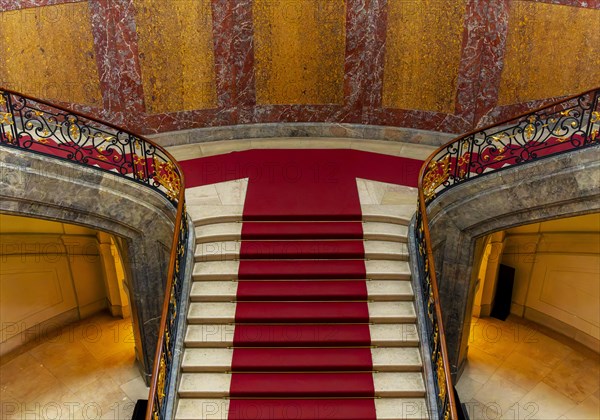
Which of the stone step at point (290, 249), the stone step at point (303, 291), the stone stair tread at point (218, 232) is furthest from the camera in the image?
the stone stair tread at point (218, 232)

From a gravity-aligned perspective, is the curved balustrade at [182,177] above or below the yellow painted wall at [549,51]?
below

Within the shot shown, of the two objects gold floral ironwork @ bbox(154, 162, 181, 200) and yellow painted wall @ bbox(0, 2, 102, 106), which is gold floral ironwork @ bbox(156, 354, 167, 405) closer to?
gold floral ironwork @ bbox(154, 162, 181, 200)

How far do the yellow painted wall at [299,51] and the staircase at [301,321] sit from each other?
2855mm

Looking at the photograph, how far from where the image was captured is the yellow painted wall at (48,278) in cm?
868

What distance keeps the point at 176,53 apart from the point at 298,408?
5571 millimetres

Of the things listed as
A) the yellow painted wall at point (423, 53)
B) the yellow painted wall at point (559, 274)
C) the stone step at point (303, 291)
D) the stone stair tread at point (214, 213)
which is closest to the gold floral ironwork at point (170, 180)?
the stone stair tread at point (214, 213)

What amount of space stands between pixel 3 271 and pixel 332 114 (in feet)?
19.3

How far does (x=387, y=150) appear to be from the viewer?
8508mm

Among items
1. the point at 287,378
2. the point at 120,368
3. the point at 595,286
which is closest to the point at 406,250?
the point at 287,378

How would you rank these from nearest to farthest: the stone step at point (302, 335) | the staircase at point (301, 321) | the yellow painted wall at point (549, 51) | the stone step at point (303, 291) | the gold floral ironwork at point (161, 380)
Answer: the gold floral ironwork at point (161, 380) < the staircase at point (301, 321) < the stone step at point (302, 335) < the stone step at point (303, 291) < the yellow painted wall at point (549, 51)

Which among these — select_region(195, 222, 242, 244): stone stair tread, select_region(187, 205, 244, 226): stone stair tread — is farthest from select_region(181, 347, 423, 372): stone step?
select_region(187, 205, 244, 226): stone stair tread

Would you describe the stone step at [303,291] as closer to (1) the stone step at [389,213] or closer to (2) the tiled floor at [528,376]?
(1) the stone step at [389,213]

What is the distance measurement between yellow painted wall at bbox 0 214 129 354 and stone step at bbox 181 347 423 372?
4.63m

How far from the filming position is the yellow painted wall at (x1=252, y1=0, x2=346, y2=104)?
8.34 metres
